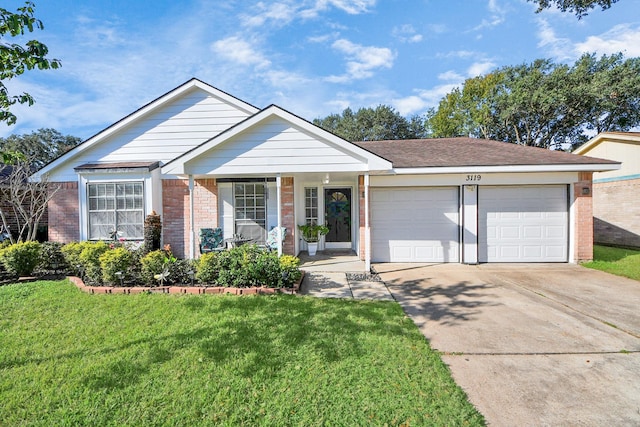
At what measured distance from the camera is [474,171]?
8273 millimetres

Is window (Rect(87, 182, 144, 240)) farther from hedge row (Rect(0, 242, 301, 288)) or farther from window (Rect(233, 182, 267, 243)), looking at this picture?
window (Rect(233, 182, 267, 243))

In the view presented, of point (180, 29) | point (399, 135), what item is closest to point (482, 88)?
point (399, 135)

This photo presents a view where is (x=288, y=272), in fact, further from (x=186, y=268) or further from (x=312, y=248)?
(x=312, y=248)

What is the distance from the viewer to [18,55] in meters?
3.34

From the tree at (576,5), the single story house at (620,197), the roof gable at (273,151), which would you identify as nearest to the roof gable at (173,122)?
the roof gable at (273,151)

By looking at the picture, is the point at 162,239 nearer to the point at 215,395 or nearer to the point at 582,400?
the point at 215,395

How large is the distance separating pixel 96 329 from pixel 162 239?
6.14 metres

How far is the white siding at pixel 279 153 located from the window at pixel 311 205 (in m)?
3.48

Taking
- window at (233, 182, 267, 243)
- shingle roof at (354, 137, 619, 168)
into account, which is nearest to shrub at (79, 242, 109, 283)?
window at (233, 182, 267, 243)

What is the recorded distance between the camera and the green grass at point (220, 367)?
2459 mm

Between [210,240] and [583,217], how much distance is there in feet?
36.9

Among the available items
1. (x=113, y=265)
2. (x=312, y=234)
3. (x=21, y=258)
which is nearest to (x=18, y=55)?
(x=113, y=265)

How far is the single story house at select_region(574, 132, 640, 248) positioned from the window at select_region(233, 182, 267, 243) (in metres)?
13.5

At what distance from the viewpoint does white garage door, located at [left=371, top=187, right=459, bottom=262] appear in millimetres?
8898
